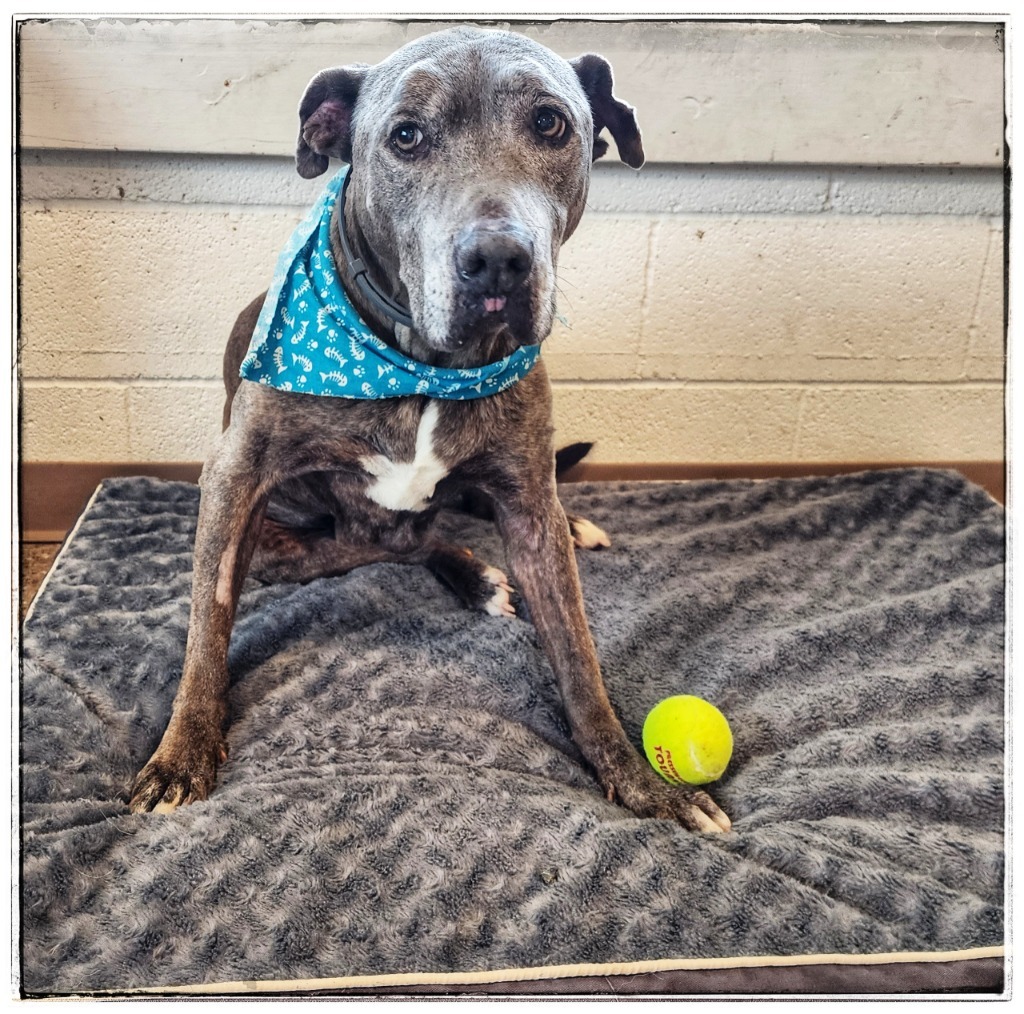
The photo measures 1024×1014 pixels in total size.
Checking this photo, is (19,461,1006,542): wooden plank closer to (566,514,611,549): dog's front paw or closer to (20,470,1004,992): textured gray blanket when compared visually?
(20,470,1004,992): textured gray blanket

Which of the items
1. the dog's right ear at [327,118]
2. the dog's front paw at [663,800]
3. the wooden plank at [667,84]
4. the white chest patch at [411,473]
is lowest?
the dog's front paw at [663,800]

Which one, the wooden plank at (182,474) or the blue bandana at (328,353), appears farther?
the wooden plank at (182,474)

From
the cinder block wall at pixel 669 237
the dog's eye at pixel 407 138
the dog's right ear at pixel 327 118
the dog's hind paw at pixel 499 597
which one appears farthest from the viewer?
the dog's hind paw at pixel 499 597

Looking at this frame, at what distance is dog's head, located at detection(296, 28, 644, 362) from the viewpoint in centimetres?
121

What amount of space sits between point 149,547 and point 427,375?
1066 mm

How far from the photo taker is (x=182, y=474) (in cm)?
247

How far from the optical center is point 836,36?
69.2 inches

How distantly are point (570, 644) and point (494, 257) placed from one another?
0.76 metres

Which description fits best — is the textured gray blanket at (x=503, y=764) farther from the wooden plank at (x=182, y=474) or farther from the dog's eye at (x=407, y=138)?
the dog's eye at (x=407, y=138)

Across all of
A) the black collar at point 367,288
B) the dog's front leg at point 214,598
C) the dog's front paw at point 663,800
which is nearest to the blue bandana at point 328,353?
the black collar at point 367,288

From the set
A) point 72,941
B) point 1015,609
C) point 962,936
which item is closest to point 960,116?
point 1015,609

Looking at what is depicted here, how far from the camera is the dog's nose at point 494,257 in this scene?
118 centimetres

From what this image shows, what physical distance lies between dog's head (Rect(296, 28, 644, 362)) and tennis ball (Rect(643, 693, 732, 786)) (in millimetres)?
690
